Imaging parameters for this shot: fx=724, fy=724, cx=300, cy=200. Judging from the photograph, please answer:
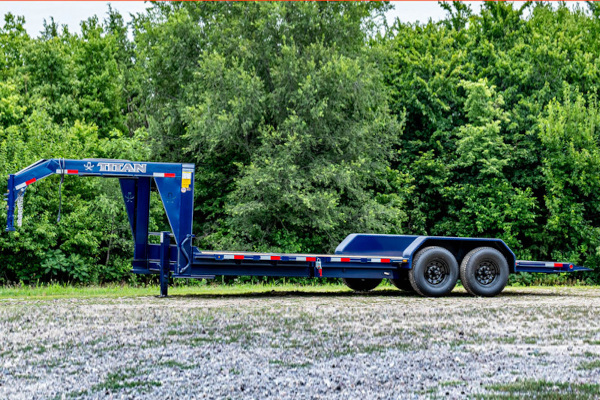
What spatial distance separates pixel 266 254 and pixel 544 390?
9.25 meters

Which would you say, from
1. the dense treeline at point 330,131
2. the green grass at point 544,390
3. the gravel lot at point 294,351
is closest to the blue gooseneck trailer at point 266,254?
the gravel lot at point 294,351

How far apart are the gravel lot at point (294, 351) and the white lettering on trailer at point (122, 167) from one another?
288 centimetres

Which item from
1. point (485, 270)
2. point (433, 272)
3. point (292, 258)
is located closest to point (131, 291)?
point (292, 258)

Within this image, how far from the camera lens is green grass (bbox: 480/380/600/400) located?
5.49 meters

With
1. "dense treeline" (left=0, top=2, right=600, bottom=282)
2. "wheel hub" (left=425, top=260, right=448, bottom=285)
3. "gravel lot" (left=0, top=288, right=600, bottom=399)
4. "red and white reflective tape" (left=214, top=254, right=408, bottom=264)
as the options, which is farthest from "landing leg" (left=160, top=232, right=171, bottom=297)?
"dense treeline" (left=0, top=2, right=600, bottom=282)

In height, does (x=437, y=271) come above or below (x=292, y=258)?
below

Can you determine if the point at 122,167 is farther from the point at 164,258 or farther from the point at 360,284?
the point at 360,284

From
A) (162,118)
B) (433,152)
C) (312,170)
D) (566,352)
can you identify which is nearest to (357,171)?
(312,170)

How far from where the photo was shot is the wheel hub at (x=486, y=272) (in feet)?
50.9

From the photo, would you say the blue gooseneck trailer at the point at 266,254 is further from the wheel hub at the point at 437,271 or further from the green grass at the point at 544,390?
the green grass at the point at 544,390

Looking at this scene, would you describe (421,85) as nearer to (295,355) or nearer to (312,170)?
(312,170)

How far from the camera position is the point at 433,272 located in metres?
15.3

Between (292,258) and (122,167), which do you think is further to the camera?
(292,258)

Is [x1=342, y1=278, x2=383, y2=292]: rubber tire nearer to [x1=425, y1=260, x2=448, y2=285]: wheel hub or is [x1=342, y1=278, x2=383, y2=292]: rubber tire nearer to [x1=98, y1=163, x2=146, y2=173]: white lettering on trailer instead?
[x1=425, y1=260, x2=448, y2=285]: wheel hub
